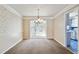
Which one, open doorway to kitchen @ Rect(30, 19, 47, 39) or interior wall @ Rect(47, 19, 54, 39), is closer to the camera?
interior wall @ Rect(47, 19, 54, 39)

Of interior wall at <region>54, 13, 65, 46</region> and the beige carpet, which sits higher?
interior wall at <region>54, 13, 65, 46</region>

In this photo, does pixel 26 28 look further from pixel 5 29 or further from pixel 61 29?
pixel 5 29

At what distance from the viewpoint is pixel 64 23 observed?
688 centimetres

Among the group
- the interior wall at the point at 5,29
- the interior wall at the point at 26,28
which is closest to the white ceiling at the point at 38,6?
the interior wall at the point at 5,29

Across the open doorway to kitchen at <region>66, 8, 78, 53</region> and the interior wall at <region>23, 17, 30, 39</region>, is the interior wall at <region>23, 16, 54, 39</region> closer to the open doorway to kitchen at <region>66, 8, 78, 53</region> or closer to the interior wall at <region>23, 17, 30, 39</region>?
the interior wall at <region>23, 17, 30, 39</region>

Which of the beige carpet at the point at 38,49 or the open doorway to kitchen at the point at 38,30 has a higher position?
the open doorway to kitchen at the point at 38,30

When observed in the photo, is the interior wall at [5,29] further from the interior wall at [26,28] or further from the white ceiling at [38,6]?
the interior wall at [26,28]

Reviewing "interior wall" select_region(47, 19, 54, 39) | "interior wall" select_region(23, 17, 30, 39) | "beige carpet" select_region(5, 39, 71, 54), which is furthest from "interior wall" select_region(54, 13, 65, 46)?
"interior wall" select_region(23, 17, 30, 39)

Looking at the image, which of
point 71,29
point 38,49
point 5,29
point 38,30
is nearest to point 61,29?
point 71,29

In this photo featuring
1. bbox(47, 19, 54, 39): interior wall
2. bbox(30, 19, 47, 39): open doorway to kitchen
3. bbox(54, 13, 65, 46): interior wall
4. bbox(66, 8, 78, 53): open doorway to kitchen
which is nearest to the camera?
bbox(66, 8, 78, 53): open doorway to kitchen

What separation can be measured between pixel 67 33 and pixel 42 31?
545 cm
